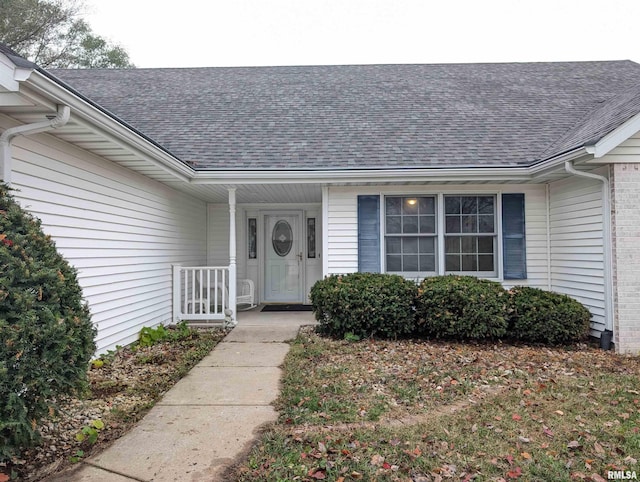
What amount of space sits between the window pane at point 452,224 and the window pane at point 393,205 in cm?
87

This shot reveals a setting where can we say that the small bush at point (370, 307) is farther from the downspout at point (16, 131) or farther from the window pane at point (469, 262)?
the downspout at point (16, 131)

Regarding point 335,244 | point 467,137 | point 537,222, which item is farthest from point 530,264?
point 335,244

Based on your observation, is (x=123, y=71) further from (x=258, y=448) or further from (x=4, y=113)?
(x=258, y=448)

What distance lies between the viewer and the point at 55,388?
267cm

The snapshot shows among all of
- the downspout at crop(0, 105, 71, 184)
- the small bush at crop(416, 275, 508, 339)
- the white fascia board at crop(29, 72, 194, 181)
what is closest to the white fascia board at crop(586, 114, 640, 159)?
the small bush at crop(416, 275, 508, 339)

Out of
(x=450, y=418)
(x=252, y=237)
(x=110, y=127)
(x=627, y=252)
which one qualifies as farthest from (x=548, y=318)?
(x=252, y=237)

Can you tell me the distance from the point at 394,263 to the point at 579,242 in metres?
2.87

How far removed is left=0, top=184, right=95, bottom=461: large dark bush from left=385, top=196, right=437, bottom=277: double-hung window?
5407 millimetres

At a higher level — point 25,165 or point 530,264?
point 25,165

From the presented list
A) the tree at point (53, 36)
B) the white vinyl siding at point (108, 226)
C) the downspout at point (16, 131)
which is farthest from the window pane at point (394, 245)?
the tree at point (53, 36)

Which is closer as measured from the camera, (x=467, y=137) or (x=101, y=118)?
(x=101, y=118)

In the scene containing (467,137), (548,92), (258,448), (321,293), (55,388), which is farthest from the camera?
(548,92)

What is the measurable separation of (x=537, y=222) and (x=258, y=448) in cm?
634

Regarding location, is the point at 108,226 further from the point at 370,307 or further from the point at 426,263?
the point at 426,263
